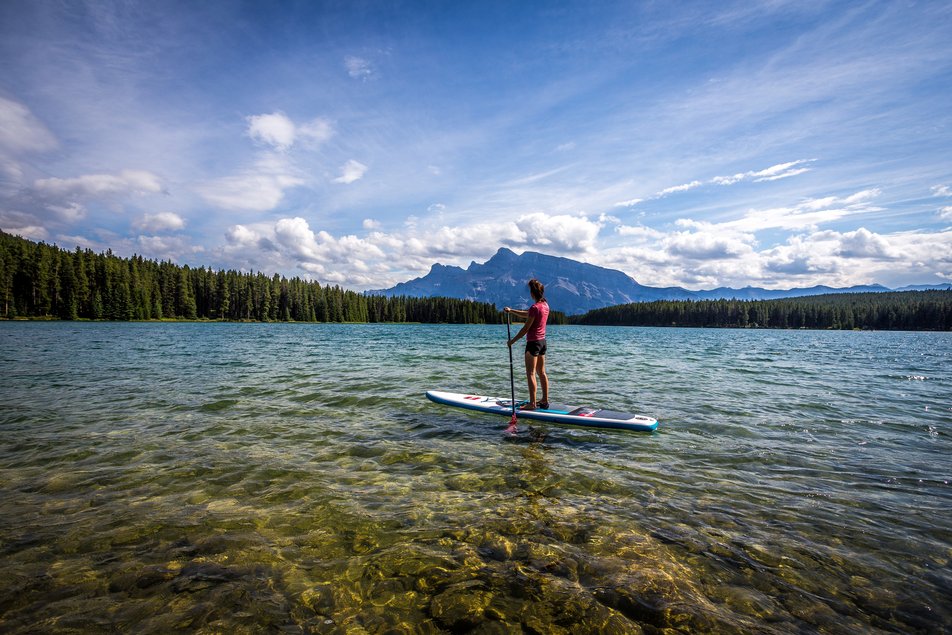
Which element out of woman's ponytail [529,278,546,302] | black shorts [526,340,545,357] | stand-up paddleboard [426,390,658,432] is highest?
woman's ponytail [529,278,546,302]

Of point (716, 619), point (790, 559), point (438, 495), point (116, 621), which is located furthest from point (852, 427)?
point (116, 621)

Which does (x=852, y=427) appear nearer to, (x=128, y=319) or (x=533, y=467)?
(x=533, y=467)

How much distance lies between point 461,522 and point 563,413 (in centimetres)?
773

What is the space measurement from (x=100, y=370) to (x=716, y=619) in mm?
31217

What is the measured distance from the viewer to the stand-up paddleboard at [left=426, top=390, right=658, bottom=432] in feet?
41.7

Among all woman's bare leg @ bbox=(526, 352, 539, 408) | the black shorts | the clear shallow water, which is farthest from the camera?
woman's bare leg @ bbox=(526, 352, 539, 408)

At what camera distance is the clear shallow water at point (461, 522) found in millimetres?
4762

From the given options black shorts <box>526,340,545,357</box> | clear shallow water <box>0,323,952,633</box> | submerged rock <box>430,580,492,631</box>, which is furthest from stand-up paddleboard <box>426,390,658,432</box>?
submerged rock <box>430,580,492,631</box>

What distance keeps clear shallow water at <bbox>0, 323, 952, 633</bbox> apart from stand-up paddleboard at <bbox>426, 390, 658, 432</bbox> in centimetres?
43

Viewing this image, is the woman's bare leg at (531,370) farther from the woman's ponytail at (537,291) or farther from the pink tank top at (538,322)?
the woman's ponytail at (537,291)

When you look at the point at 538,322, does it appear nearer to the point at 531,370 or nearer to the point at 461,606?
the point at 531,370

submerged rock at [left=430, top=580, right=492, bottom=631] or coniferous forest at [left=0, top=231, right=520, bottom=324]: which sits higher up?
coniferous forest at [left=0, top=231, right=520, bottom=324]

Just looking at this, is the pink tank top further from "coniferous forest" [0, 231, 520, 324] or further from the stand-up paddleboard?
"coniferous forest" [0, 231, 520, 324]

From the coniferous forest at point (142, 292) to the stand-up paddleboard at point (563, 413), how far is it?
140 meters
